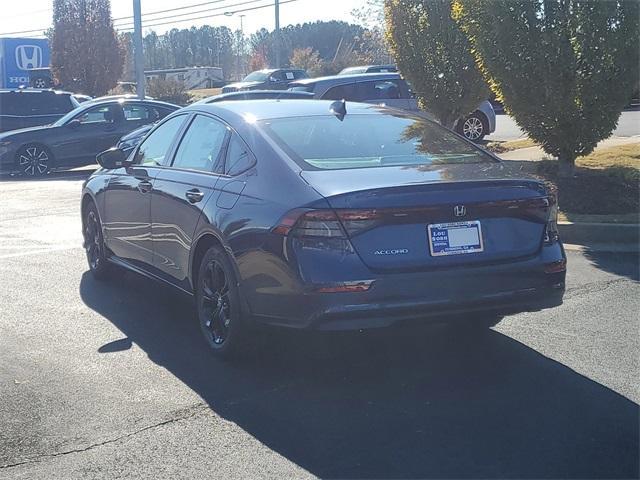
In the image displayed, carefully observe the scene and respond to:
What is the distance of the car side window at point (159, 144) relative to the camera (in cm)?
691

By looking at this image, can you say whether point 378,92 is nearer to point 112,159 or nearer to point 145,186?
point 112,159

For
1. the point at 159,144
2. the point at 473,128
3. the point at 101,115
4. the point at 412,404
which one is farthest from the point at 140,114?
the point at 412,404

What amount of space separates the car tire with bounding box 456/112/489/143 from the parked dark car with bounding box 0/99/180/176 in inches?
257

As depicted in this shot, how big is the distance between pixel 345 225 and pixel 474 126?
1577 cm

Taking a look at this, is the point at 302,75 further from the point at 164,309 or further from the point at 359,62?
the point at 164,309

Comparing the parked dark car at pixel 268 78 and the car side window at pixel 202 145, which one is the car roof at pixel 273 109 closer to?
the car side window at pixel 202 145

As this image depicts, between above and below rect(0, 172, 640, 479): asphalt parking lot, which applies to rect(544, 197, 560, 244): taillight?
above

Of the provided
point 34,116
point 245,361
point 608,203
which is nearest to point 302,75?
point 34,116

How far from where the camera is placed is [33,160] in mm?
18625

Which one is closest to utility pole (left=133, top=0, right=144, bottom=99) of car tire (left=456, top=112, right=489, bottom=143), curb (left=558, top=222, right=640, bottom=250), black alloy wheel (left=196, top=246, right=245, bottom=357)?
car tire (left=456, top=112, right=489, bottom=143)

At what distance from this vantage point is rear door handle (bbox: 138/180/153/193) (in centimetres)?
679

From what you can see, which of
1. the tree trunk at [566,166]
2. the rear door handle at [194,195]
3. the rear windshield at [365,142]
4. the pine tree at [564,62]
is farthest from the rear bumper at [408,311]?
the tree trunk at [566,166]

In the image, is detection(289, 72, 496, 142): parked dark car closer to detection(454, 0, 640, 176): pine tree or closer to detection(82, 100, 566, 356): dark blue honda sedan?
detection(454, 0, 640, 176): pine tree

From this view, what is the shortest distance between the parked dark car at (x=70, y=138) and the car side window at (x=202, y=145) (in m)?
12.8
